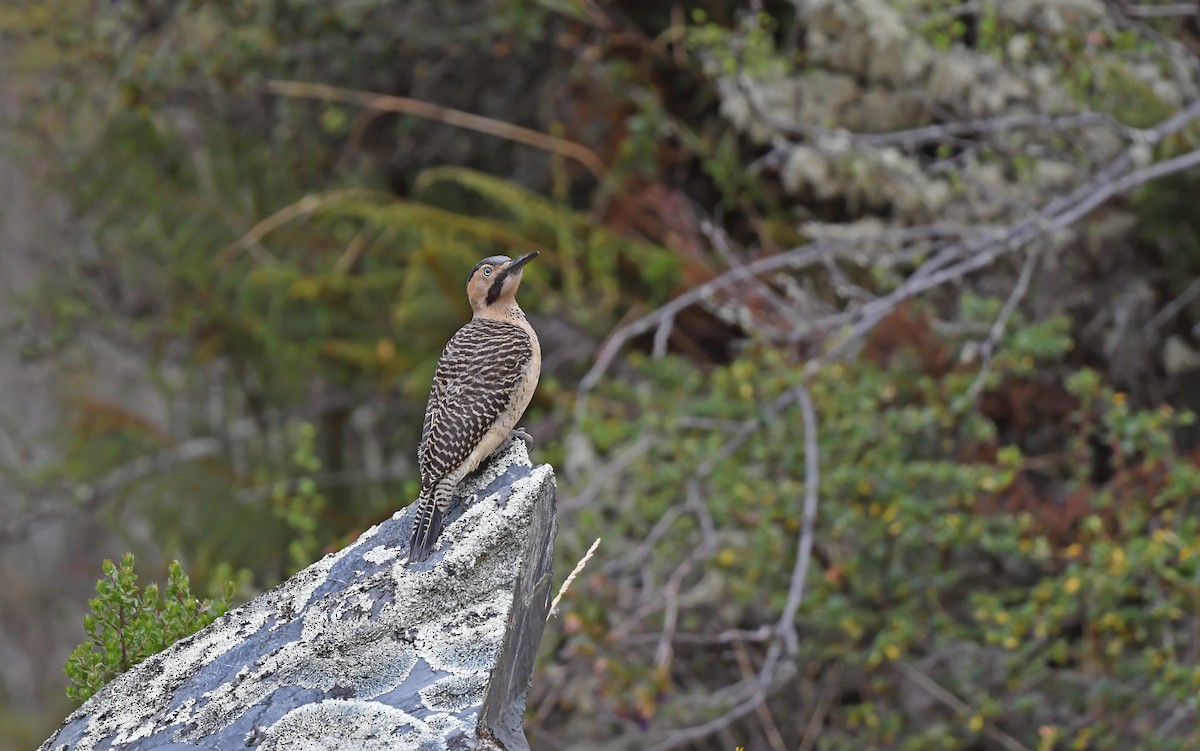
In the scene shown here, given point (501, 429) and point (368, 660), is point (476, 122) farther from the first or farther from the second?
point (368, 660)

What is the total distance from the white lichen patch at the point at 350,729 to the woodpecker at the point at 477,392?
A: 0.37 m

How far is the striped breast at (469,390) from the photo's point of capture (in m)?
3.91

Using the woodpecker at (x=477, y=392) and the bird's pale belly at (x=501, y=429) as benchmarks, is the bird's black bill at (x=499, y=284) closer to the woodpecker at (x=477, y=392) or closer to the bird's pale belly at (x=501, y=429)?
the woodpecker at (x=477, y=392)

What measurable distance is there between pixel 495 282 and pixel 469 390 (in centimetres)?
57

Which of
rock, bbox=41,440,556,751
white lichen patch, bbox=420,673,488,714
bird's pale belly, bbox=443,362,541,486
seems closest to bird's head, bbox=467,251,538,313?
bird's pale belly, bbox=443,362,541,486

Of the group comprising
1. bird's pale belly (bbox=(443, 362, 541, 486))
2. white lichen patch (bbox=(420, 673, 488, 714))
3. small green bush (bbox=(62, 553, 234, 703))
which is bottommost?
small green bush (bbox=(62, 553, 234, 703))

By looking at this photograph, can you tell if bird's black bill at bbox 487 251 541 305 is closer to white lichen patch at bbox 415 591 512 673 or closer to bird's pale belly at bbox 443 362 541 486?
bird's pale belly at bbox 443 362 541 486

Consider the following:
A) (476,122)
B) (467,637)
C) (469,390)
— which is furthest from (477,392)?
(476,122)

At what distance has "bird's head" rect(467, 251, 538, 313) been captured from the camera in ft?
15.4

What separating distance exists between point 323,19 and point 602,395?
12.0 ft

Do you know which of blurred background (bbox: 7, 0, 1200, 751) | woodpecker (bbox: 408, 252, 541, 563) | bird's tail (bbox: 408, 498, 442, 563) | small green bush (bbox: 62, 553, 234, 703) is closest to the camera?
bird's tail (bbox: 408, 498, 442, 563)

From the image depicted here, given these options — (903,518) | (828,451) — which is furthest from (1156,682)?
(828,451)

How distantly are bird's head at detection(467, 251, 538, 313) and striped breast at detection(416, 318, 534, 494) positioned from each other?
0.22 ft

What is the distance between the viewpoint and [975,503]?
24.6ft
